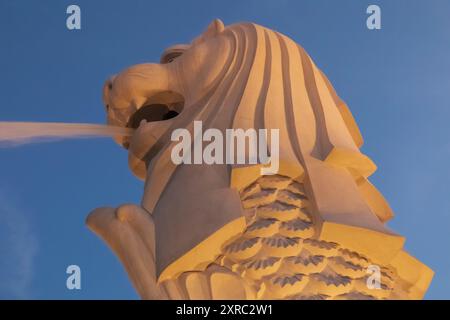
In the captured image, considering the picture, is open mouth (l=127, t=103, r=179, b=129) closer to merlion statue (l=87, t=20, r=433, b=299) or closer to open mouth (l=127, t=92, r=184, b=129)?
open mouth (l=127, t=92, r=184, b=129)

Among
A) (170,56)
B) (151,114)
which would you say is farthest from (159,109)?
(170,56)

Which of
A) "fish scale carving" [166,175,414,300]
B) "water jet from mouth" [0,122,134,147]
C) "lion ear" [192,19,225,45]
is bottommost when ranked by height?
"fish scale carving" [166,175,414,300]

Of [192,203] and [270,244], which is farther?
[192,203]

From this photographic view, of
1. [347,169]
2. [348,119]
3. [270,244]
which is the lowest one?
[270,244]

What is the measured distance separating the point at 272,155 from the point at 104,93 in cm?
149

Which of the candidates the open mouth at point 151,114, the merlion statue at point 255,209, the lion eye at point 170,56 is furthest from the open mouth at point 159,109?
the lion eye at point 170,56

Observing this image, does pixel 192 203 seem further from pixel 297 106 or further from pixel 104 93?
pixel 104 93

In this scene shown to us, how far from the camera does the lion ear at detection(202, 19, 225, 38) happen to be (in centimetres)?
442

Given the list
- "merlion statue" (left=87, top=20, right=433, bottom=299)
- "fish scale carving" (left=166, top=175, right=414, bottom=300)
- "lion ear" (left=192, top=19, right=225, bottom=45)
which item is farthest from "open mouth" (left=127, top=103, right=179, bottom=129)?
"fish scale carving" (left=166, top=175, right=414, bottom=300)

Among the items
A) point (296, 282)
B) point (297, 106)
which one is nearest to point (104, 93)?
point (297, 106)

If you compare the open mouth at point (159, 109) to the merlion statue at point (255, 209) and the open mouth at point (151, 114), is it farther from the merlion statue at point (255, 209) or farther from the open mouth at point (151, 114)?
the merlion statue at point (255, 209)

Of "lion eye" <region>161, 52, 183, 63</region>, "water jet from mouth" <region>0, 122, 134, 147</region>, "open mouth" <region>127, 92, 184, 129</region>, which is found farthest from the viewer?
"lion eye" <region>161, 52, 183, 63</region>

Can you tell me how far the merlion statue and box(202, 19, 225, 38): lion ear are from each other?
29 cm
